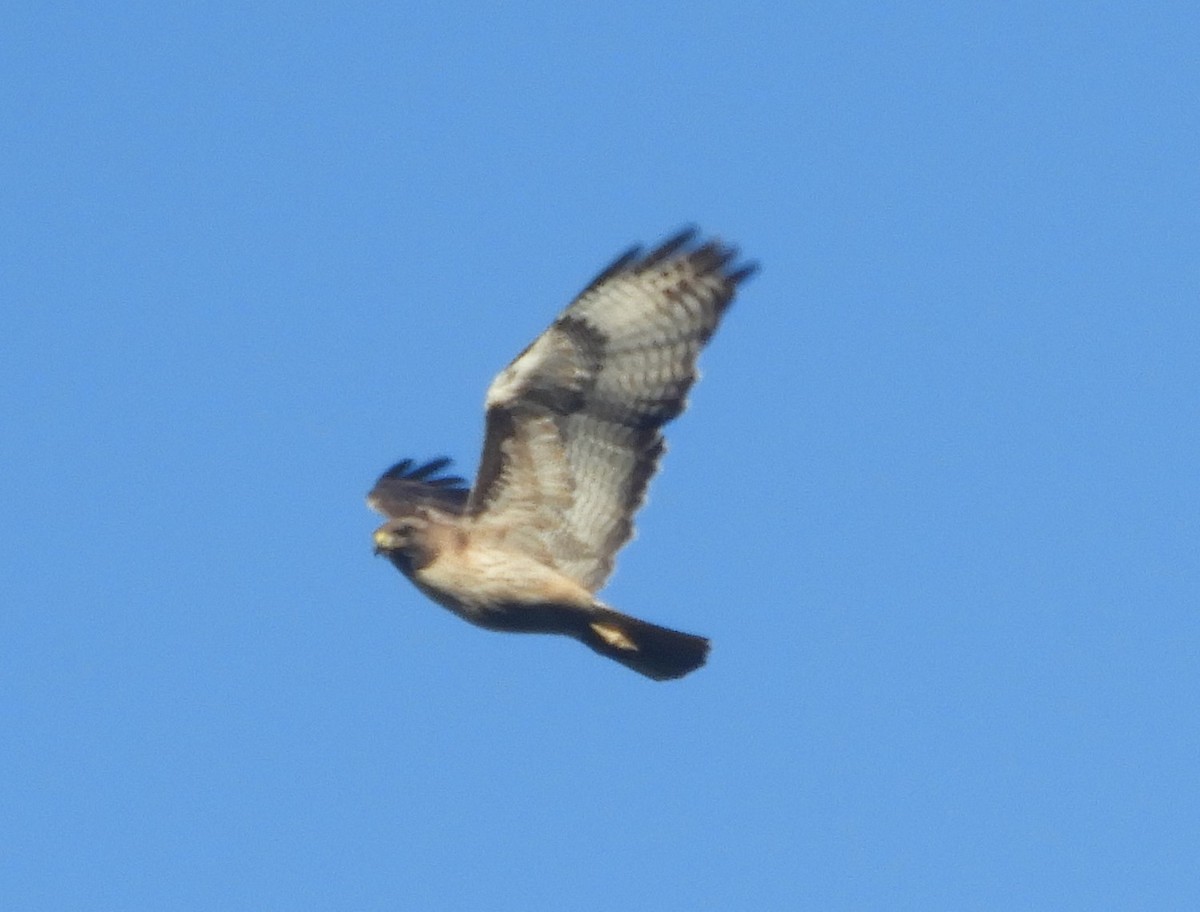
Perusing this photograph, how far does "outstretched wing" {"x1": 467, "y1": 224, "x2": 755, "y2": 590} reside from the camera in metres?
10.8

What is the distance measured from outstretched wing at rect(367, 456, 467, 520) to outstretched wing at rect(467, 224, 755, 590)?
1.51 metres

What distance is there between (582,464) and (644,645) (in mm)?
873

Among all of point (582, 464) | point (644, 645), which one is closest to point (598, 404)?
point (582, 464)

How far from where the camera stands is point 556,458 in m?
11.2

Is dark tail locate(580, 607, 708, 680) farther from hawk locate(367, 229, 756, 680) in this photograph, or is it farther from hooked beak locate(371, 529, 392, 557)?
hooked beak locate(371, 529, 392, 557)

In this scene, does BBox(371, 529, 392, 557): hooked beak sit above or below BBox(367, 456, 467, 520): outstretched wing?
below

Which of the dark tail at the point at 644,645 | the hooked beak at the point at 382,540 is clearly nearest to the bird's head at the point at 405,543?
the hooked beak at the point at 382,540

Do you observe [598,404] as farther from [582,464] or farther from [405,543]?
[405,543]

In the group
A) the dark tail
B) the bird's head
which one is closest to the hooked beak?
the bird's head

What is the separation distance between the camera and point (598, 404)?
36.4ft

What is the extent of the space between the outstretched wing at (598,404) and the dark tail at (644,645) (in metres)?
0.35

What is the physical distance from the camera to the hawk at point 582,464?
427 inches

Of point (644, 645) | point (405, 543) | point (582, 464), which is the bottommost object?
point (644, 645)

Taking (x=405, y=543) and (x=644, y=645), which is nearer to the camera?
(x=644, y=645)
